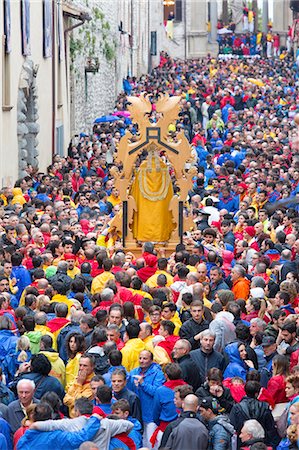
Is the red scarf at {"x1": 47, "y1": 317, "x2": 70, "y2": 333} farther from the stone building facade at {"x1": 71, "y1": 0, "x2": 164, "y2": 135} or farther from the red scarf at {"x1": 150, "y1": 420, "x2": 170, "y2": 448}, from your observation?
the stone building facade at {"x1": 71, "y1": 0, "x2": 164, "y2": 135}

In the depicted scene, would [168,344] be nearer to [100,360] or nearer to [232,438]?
[100,360]

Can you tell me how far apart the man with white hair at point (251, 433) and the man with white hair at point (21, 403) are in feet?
5.51

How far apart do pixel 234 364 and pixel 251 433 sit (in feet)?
6.89

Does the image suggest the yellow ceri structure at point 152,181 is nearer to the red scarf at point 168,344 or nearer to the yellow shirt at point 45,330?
the yellow shirt at point 45,330

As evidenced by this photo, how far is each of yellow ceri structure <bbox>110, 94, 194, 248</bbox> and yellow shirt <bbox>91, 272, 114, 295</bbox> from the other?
4721mm

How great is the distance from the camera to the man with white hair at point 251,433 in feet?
33.1

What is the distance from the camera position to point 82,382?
11.4m

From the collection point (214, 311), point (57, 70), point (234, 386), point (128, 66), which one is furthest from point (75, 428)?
point (128, 66)

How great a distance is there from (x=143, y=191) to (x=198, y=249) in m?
3.01

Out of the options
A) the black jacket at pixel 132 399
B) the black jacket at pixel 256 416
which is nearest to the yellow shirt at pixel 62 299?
the black jacket at pixel 132 399

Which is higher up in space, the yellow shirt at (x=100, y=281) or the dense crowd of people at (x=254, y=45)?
the dense crowd of people at (x=254, y=45)

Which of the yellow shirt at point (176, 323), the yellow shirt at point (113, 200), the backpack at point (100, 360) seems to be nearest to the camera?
the backpack at point (100, 360)

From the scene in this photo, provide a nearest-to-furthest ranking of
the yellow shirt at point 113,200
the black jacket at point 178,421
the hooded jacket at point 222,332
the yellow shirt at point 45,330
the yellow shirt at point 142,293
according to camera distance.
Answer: the black jacket at point 178,421 < the yellow shirt at point 45,330 < the hooded jacket at point 222,332 < the yellow shirt at point 142,293 < the yellow shirt at point 113,200

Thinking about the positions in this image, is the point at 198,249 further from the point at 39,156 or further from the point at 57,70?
the point at 57,70
